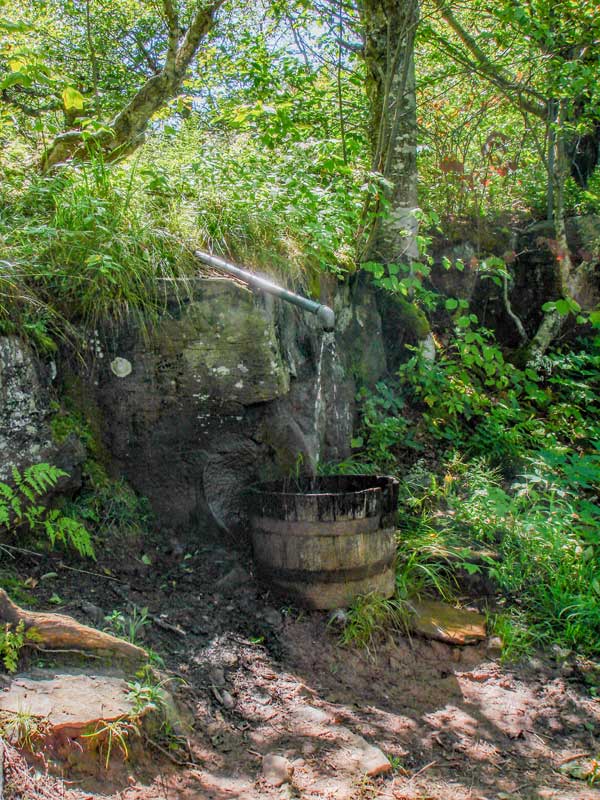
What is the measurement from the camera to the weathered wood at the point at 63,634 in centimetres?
242

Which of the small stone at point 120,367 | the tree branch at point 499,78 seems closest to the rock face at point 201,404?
the small stone at point 120,367

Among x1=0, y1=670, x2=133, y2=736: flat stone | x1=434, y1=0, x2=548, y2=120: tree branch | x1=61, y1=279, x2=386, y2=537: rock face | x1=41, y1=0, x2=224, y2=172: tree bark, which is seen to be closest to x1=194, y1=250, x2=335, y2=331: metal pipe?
x1=61, y1=279, x2=386, y2=537: rock face

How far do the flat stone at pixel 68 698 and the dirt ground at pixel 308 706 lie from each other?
0.53 ft

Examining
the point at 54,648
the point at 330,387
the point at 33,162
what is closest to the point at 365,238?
the point at 330,387

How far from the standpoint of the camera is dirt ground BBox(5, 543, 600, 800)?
231 cm

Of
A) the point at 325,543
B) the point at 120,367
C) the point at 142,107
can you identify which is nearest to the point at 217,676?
the point at 325,543

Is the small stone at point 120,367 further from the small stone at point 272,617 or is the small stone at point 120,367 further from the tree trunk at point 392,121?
the tree trunk at point 392,121

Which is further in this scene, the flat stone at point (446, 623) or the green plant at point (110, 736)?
the flat stone at point (446, 623)

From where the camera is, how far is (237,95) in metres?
7.54

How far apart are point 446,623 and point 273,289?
209cm

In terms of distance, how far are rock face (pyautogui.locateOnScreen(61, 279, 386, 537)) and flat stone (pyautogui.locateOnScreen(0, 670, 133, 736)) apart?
63.2 inches

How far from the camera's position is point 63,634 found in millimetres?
2465

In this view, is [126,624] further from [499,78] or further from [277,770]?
[499,78]

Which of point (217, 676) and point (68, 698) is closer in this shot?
point (68, 698)
